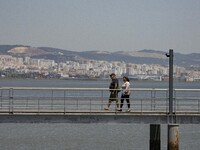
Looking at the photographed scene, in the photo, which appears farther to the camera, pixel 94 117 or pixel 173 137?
pixel 94 117

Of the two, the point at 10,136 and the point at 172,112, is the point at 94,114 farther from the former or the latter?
the point at 10,136

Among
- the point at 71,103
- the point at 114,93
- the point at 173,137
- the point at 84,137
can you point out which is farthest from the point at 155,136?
the point at 84,137

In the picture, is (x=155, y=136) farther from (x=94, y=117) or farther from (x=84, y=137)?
(x=84, y=137)

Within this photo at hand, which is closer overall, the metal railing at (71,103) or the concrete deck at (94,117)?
the concrete deck at (94,117)

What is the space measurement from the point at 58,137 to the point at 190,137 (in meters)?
9.92

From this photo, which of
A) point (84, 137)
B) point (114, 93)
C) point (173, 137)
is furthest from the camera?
point (84, 137)

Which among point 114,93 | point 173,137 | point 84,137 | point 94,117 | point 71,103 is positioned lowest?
point 84,137

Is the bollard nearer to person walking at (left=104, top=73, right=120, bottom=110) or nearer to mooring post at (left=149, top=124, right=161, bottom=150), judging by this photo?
person walking at (left=104, top=73, right=120, bottom=110)

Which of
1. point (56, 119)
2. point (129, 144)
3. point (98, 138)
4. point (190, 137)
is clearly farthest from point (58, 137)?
point (56, 119)

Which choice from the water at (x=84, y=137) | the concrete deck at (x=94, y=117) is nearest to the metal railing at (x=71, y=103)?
the concrete deck at (x=94, y=117)

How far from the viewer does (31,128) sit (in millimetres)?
57750

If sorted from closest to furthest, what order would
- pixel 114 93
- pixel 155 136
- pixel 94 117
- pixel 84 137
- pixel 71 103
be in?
pixel 94 117 < pixel 114 93 < pixel 155 136 < pixel 71 103 < pixel 84 137

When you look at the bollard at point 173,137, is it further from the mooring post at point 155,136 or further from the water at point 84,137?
the water at point 84,137

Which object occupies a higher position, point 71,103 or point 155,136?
point 71,103
